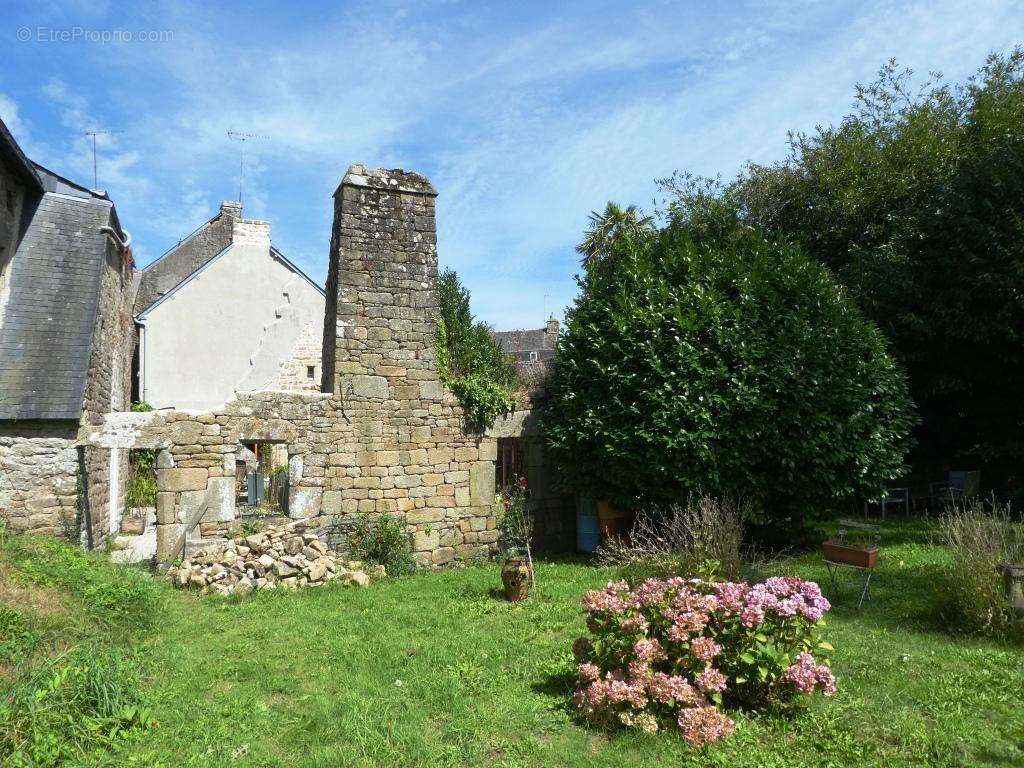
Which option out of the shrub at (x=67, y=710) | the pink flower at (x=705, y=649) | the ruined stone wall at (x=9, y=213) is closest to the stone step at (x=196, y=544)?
the shrub at (x=67, y=710)

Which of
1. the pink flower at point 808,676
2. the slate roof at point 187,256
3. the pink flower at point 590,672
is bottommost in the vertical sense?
the pink flower at point 590,672

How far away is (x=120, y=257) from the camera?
11344 millimetres

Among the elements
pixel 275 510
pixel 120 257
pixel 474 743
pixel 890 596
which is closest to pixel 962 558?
pixel 890 596

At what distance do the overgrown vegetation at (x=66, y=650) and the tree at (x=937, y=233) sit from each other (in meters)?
11.0

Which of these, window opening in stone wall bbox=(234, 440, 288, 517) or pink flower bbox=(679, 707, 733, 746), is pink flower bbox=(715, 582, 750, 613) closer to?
pink flower bbox=(679, 707, 733, 746)

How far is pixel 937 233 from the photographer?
38.0 ft

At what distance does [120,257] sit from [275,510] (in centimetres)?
547

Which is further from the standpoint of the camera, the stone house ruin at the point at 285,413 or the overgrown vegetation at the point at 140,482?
the overgrown vegetation at the point at 140,482

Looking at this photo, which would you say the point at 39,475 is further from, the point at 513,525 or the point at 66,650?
the point at 513,525

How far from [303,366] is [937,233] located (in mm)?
13860

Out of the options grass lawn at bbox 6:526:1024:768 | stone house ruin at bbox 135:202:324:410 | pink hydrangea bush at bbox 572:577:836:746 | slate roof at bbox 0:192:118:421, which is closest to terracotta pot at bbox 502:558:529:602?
grass lawn at bbox 6:526:1024:768

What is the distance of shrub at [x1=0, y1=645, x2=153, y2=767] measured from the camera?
3.43 metres

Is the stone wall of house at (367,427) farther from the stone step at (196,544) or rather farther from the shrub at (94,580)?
the shrub at (94,580)

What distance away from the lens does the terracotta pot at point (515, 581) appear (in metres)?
7.03
